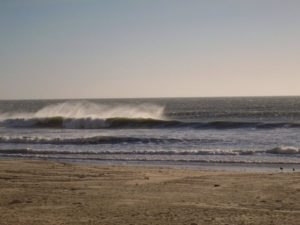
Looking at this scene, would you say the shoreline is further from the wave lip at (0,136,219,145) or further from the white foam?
the white foam

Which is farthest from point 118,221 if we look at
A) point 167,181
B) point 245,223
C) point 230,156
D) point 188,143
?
point 188,143

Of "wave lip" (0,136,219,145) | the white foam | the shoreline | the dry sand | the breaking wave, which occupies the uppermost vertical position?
the white foam

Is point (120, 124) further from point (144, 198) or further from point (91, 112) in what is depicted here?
point (144, 198)

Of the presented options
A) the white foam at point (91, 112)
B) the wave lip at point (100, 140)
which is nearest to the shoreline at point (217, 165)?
the wave lip at point (100, 140)

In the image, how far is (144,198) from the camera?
10.4 meters

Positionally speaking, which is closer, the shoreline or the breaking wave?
the shoreline

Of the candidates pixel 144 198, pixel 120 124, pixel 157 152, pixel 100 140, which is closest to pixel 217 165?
pixel 157 152

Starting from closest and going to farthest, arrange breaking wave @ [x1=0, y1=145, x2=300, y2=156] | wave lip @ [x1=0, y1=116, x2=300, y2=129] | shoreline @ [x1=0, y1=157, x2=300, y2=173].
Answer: shoreline @ [x1=0, y1=157, x2=300, y2=173]
breaking wave @ [x1=0, y1=145, x2=300, y2=156]
wave lip @ [x1=0, y1=116, x2=300, y2=129]

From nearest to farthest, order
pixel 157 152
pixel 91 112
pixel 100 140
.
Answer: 1. pixel 157 152
2. pixel 100 140
3. pixel 91 112

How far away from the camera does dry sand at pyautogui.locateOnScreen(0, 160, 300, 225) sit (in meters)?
8.45

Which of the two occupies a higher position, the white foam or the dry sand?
the white foam

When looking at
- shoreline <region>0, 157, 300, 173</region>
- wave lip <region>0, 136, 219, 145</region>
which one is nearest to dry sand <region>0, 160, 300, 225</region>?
shoreline <region>0, 157, 300, 173</region>

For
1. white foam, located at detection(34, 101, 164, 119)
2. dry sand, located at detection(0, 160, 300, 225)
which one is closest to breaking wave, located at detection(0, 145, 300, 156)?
dry sand, located at detection(0, 160, 300, 225)

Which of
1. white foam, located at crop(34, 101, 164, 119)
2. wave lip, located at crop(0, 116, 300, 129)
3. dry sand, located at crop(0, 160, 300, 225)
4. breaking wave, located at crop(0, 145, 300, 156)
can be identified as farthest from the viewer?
white foam, located at crop(34, 101, 164, 119)
